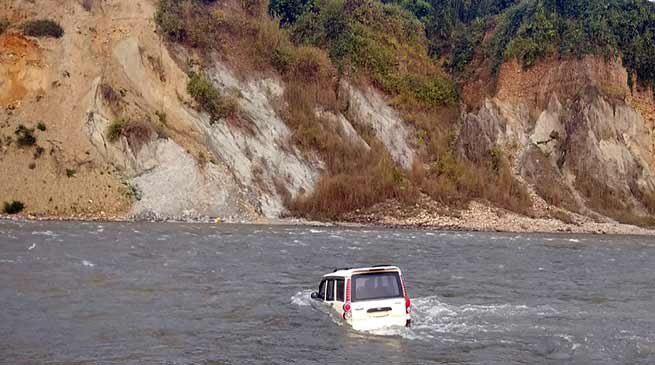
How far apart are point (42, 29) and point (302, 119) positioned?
755 inches

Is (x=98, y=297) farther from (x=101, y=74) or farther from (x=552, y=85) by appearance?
(x=552, y=85)

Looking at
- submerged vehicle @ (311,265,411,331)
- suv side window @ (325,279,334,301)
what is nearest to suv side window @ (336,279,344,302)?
submerged vehicle @ (311,265,411,331)

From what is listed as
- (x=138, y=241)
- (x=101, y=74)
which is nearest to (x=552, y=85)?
(x=101, y=74)

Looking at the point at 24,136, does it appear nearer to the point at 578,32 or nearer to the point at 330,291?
the point at 330,291

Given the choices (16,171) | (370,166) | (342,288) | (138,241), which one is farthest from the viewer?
(370,166)

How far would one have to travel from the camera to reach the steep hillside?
150 feet

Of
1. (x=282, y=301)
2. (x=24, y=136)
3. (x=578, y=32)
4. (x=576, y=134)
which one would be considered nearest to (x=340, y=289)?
(x=282, y=301)

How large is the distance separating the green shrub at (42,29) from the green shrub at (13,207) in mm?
13521

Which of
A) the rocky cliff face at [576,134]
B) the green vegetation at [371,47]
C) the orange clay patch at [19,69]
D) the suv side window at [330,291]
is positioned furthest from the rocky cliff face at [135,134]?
the suv side window at [330,291]

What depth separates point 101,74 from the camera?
49.0m

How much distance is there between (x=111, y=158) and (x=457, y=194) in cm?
2441

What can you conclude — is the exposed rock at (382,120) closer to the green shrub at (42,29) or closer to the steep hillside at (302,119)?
the steep hillside at (302,119)

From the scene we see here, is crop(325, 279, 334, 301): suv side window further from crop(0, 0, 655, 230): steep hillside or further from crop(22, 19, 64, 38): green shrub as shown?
crop(22, 19, 64, 38): green shrub

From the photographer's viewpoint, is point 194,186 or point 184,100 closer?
point 194,186
